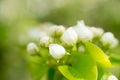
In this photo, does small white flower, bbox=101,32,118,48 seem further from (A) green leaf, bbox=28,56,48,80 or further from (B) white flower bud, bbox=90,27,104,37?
(A) green leaf, bbox=28,56,48,80

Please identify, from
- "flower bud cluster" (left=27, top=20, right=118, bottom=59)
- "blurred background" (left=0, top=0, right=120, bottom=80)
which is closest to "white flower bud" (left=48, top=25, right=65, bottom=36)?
"flower bud cluster" (left=27, top=20, right=118, bottom=59)

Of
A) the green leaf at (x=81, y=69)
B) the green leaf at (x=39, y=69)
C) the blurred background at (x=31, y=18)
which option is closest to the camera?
the green leaf at (x=81, y=69)

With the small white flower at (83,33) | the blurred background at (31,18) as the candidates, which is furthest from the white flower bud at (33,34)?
the small white flower at (83,33)

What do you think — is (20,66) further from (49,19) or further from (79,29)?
(79,29)

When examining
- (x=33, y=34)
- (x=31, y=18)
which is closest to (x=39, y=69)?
(x=33, y=34)

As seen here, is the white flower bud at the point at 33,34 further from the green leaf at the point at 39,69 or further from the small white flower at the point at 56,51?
the small white flower at the point at 56,51

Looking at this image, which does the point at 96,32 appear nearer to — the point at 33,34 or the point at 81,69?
the point at 81,69
